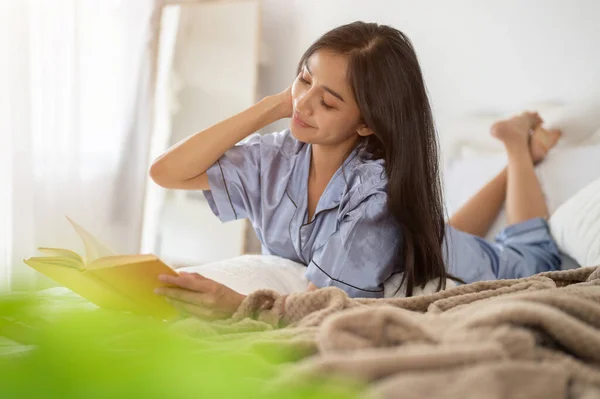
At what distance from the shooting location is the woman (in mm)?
1369

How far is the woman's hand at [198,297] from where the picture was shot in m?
1.06

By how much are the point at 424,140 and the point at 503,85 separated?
1.13 metres

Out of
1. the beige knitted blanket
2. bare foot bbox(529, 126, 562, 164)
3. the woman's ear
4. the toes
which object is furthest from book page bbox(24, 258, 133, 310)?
the toes

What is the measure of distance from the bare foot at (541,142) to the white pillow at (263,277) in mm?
659

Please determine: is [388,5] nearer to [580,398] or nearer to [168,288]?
[168,288]

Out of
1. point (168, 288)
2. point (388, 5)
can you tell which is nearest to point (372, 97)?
point (168, 288)

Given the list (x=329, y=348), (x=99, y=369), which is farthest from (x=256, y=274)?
(x=99, y=369)

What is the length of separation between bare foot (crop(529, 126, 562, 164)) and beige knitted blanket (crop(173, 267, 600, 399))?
1.11 meters

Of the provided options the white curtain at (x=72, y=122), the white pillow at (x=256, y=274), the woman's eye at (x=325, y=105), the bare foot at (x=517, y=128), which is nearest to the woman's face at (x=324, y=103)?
the woman's eye at (x=325, y=105)

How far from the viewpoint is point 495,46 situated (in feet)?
8.11

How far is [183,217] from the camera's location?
2953 mm

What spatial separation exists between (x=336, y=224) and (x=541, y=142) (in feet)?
2.93

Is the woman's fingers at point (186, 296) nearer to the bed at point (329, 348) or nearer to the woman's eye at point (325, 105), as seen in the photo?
the bed at point (329, 348)

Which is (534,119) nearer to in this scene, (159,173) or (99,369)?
(159,173)
